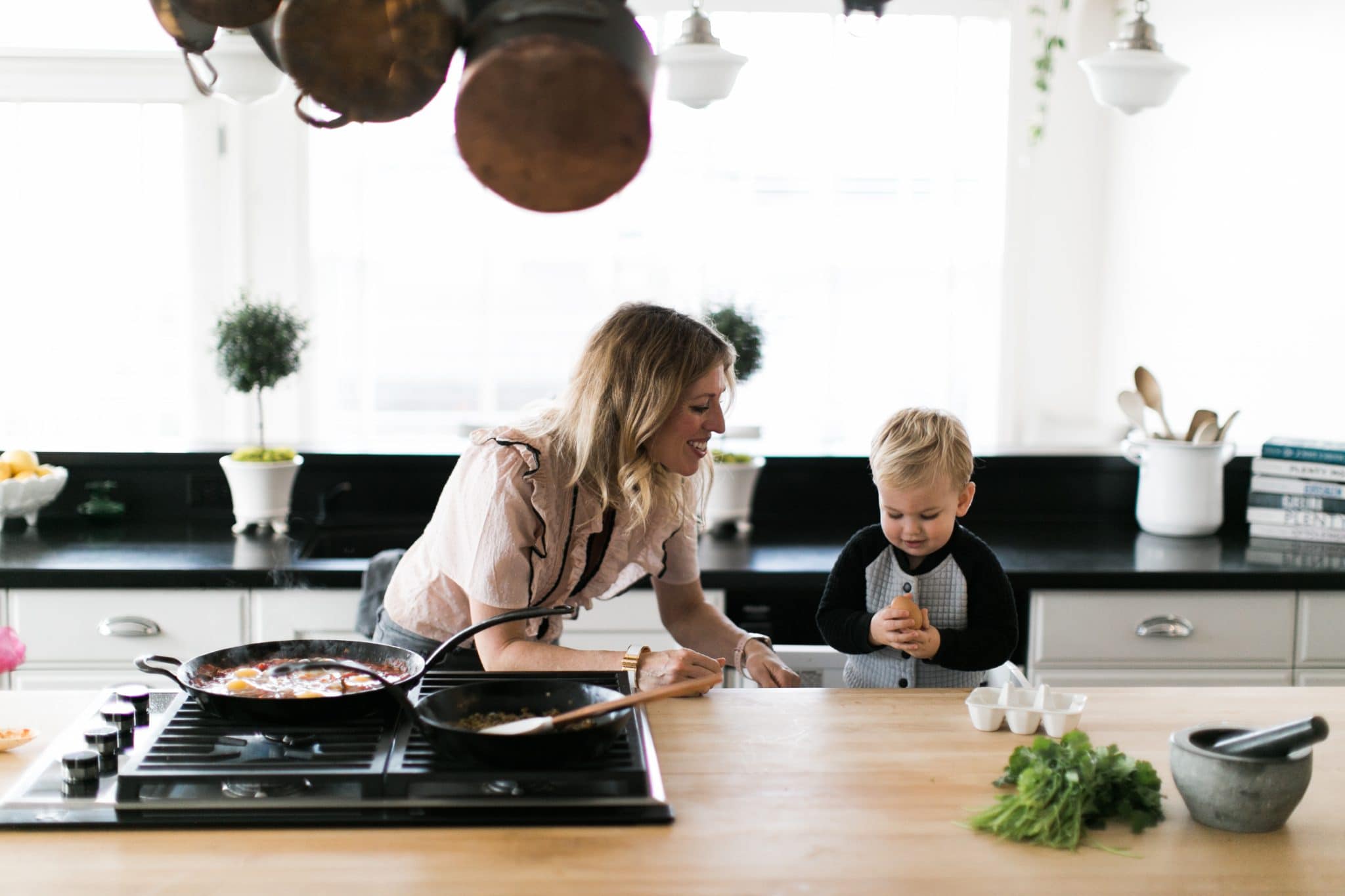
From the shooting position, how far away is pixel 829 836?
133 cm

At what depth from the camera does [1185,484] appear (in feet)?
10.4

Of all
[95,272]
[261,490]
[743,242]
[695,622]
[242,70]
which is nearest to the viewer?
[695,622]

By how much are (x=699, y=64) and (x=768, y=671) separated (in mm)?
1535

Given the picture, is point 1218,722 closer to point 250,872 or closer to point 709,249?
point 250,872

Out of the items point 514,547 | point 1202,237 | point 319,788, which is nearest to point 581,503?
point 514,547

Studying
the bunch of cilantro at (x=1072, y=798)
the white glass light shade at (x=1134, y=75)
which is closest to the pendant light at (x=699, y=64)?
the white glass light shade at (x=1134, y=75)

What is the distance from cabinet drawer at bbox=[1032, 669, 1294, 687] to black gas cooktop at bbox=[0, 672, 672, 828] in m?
1.59

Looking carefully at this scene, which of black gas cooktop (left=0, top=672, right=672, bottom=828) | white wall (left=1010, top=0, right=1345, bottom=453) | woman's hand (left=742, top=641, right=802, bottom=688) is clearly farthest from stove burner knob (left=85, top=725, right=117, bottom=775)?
white wall (left=1010, top=0, right=1345, bottom=453)

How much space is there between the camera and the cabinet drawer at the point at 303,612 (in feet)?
8.89

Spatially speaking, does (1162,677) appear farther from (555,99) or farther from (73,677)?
(73,677)

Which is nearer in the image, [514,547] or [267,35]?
[267,35]

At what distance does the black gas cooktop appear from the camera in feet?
4.40

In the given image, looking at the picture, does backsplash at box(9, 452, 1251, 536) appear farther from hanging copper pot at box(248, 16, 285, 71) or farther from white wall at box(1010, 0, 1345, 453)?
hanging copper pot at box(248, 16, 285, 71)

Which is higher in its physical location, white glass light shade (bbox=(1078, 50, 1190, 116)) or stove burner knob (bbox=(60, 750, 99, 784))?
white glass light shade (bbox=(1078, 50, 1190, 116))
